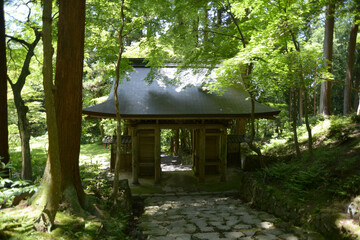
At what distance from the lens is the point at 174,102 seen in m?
9.33

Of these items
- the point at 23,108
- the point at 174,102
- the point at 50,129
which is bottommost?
the point at 50,129

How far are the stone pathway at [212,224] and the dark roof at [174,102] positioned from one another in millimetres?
3314

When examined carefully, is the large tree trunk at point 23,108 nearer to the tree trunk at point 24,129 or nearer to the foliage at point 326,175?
the tree trunk at point 24,129

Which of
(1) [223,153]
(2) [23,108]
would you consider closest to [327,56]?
(1) [223,153]

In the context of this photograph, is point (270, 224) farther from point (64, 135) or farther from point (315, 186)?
point (64, 135)

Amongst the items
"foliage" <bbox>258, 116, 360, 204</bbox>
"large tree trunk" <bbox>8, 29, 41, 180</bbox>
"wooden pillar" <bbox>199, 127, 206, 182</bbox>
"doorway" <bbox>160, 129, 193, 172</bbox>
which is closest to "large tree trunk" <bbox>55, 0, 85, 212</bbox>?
"large tree trunk" <bbox>8, 29, 41, 180</bbox>

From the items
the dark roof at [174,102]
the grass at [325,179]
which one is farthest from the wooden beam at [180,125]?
the grass at [325,179]

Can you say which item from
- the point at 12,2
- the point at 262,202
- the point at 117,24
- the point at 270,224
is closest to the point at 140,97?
the point at 117,24

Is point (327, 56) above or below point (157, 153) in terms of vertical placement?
above

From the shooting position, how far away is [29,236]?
3090mm

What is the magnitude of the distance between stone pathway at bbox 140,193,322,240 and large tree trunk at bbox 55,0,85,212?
1706 millimetres

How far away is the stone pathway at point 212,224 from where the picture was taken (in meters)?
4.04

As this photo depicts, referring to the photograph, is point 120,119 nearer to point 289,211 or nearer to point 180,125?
point 180,125

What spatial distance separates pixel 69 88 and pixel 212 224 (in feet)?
12.5
